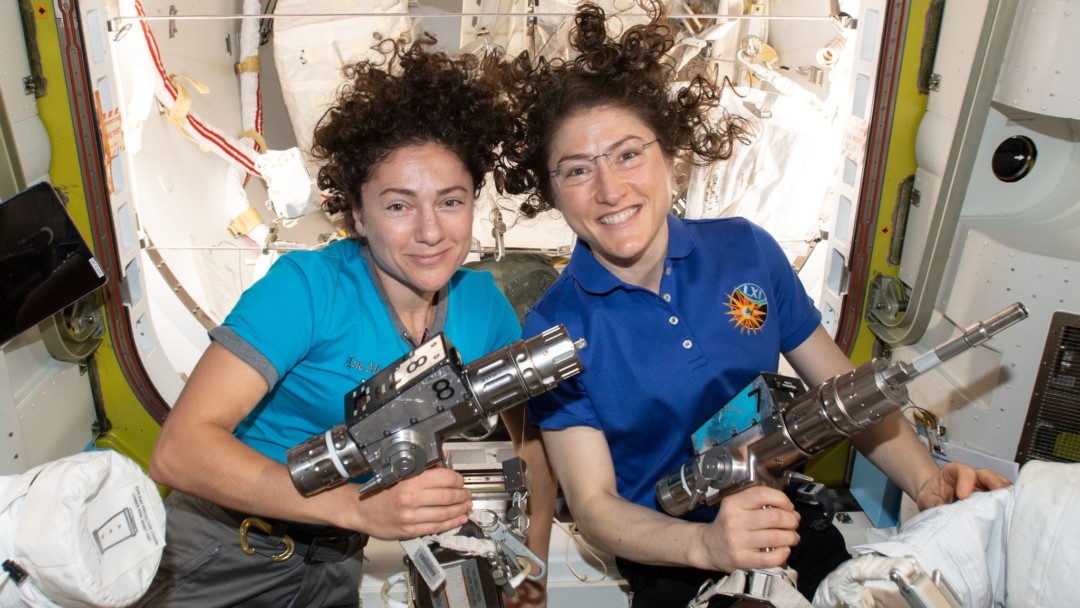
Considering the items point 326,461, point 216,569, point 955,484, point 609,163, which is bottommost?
point 216,569

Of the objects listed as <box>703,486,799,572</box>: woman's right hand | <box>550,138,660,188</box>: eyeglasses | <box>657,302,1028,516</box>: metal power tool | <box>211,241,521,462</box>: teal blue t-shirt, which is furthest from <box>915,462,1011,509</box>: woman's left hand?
<box>211,241,521,462</box>: teal blue t-shirt

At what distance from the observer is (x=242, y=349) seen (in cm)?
170

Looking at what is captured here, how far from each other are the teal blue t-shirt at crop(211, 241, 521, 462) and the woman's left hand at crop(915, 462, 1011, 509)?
3.37ft

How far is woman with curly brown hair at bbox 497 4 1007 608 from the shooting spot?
6.05 feet

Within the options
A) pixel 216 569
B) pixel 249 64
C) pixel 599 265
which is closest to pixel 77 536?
pixel 216 569

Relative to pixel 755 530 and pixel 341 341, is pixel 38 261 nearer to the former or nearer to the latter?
pixel 341 341

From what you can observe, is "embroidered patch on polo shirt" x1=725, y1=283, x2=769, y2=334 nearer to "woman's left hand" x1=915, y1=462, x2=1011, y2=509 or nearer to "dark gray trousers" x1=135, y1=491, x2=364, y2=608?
"woman's left hand" x1=915, y1=462, x2=1011, y2=509

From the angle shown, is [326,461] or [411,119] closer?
[326,461]

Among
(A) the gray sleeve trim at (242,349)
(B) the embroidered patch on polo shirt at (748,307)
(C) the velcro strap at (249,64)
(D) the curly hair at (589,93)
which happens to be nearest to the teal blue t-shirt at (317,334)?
(A) the gray sleeve trim at (242,349)

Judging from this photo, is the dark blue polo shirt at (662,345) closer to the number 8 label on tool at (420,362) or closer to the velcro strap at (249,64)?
the number 8 label on tool at (420,362)

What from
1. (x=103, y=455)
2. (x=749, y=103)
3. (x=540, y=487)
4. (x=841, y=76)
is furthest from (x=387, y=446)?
(x=841, y=76)

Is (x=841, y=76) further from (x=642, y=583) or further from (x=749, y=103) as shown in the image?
(x=642, y=583)

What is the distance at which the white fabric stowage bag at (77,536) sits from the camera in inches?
47.4

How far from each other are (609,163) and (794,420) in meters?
0.67
